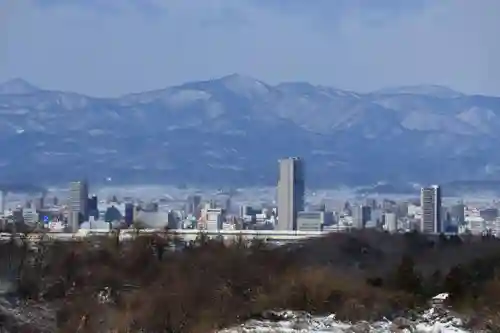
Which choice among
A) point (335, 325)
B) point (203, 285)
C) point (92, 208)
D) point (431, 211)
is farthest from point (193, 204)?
point (335, 325)

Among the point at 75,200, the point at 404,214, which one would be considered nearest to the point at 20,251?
the point at 404,214

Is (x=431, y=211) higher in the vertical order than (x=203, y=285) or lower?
higher

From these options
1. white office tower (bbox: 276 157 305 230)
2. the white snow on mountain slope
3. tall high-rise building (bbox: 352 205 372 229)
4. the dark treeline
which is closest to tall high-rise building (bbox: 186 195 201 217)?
white office tower (bbox: 276 157 305 230)

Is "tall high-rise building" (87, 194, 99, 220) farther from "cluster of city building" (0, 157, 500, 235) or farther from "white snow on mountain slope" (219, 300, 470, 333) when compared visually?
"white snow on mountain slope" (219, 300, 470, 333)

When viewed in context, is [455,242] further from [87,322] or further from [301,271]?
[87,322]

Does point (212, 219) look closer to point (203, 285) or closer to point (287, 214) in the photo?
point (287, 214)

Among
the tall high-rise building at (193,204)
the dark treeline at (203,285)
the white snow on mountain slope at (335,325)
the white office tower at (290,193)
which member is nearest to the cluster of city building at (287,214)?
the white office tower at (290,193)

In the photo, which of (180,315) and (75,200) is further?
(75,200)
